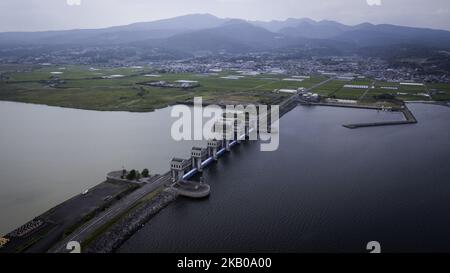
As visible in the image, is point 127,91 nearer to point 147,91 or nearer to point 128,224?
point 147,91

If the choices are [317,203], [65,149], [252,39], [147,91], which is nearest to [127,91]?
[147,91]

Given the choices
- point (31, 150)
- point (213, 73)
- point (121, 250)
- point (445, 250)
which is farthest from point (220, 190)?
point (213, 73)

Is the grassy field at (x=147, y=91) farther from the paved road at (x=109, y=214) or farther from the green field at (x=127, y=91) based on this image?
the paved road at (x=109, y=214)

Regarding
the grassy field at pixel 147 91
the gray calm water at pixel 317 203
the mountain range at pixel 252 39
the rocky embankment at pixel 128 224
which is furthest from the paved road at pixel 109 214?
the mountain range at pixel 252 39

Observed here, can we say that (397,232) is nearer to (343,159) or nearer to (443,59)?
(343,159)

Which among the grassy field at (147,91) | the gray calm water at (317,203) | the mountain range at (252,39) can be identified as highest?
the mountain range at (252,39)

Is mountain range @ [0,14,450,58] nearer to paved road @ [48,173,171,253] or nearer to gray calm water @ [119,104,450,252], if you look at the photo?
gray calm water @ [119,104,450,252]
